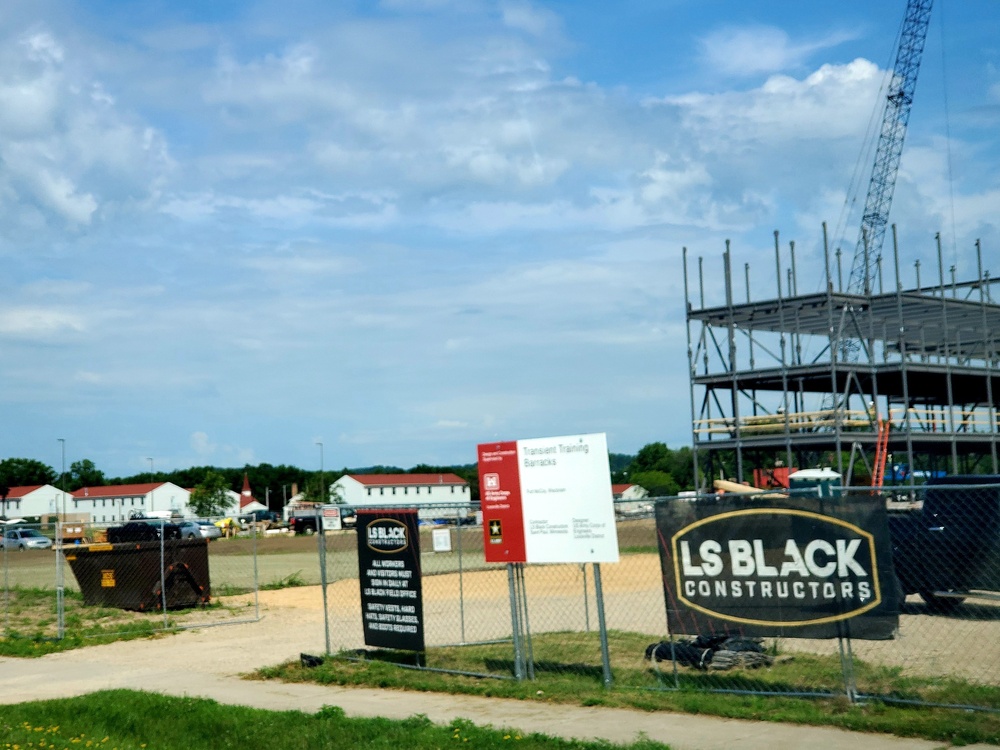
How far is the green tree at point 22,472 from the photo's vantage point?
175 meters

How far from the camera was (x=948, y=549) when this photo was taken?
619 inches

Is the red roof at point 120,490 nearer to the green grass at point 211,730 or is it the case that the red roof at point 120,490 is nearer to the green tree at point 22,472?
the green tree at point 22,472

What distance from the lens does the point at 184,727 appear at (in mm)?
11195

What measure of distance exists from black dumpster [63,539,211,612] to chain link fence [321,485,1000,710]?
377 cm

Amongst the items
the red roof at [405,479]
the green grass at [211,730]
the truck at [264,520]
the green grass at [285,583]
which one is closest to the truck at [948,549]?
the green grass at [211,730]

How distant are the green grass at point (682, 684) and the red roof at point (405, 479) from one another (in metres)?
131

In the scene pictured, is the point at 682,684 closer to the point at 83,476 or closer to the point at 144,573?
the point at 144,573

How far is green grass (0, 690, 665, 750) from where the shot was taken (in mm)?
9648

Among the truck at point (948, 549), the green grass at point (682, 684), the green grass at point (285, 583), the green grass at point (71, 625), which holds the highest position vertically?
the truck at point (948, 549)

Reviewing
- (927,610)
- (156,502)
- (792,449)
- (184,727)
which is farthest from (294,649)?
(156,502)

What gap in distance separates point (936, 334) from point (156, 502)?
12040 centimetres

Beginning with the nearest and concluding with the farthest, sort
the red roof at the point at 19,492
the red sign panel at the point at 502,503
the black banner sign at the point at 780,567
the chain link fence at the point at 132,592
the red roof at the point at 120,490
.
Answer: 1. the black banner sign at the point at 780,567
2. the red sign panel at the point at 502,503
3. the chain link fence at the point at 132,592
4. the red roof at the point at 120,490
5. the red roof at the point at 19,492

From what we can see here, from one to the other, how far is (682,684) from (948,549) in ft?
20.5

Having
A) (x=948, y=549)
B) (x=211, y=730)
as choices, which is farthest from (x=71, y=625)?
(x=948, y=549)
